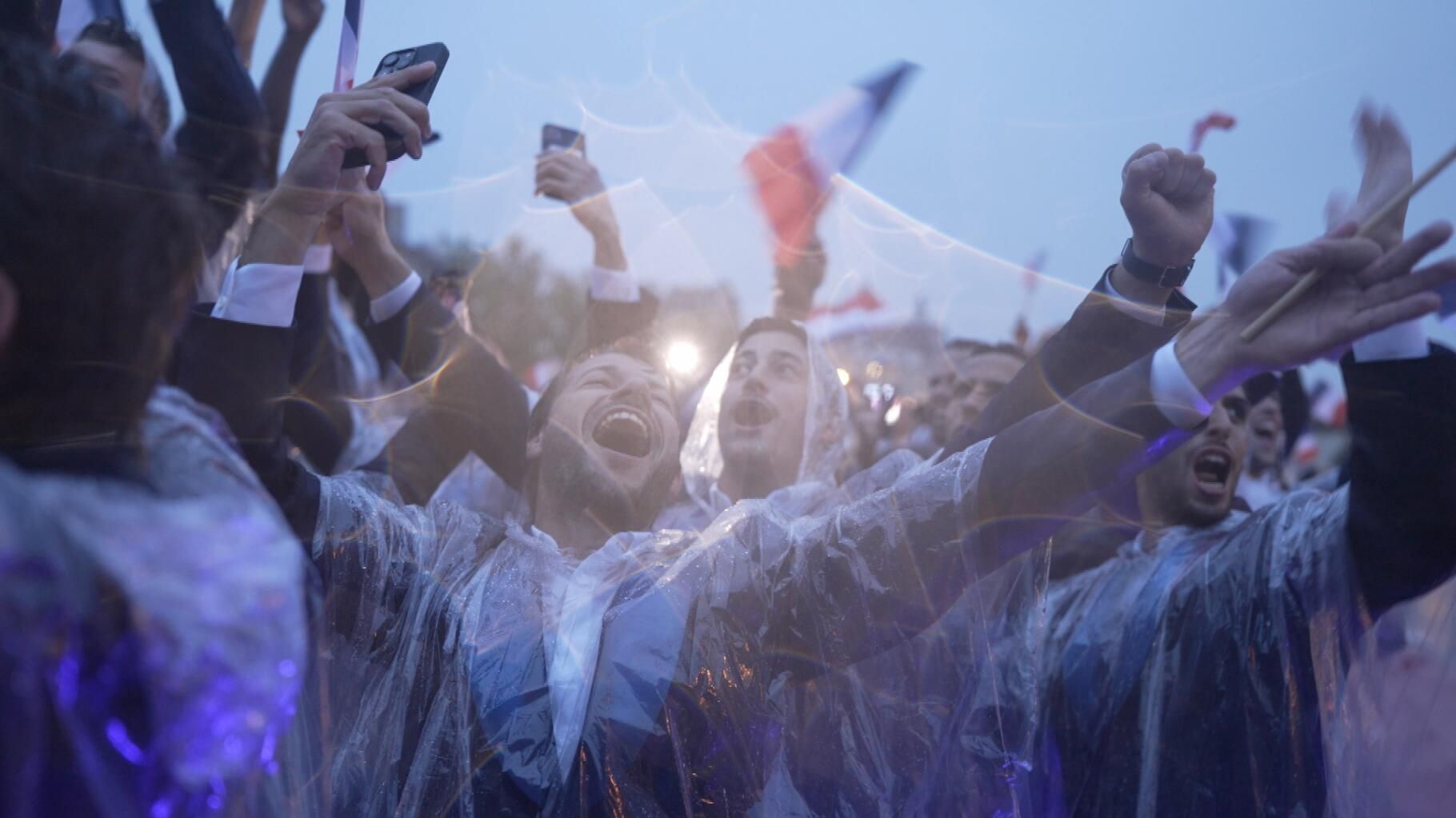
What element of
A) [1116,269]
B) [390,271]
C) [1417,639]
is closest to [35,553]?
[1116,269]

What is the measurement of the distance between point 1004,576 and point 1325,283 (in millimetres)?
792

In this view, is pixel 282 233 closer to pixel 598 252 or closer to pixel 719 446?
pixel 598 252

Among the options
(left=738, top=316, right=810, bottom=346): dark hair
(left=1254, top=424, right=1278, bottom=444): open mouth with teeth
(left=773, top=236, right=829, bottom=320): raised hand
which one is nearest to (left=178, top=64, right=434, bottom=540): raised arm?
(left=738, top=316, right=810, bottom=346): dark hair

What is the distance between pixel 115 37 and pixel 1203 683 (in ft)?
10.5

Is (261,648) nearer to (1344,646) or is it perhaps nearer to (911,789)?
(911,789)

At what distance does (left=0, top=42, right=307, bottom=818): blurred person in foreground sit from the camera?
0.91 metres

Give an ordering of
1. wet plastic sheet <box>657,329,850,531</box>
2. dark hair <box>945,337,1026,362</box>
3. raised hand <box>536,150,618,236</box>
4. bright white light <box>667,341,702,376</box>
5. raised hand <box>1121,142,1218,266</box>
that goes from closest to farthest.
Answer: raised hand <box>1121,142,1218,266</box> < wet plastic sheet <box>657,329,850,531</box> < raised hand <box>536,150,618,236</box> < dark hair <box>945,337,1026,362</box> < bright white light <box>667,341,702,376</box>

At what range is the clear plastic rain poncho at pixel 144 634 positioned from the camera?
0.89m

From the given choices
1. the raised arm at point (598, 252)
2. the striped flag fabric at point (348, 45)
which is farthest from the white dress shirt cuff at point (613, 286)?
the striped flag fabric at point (348, 45)

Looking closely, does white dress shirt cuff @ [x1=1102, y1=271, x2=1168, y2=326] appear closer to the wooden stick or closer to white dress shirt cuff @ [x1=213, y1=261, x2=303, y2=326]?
the wooden stick

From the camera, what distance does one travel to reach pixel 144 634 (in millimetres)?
966

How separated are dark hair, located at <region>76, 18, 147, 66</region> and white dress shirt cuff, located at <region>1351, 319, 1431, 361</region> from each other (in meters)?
2.95

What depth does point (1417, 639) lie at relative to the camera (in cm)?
219

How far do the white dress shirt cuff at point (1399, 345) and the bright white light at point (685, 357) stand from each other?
3.39m
